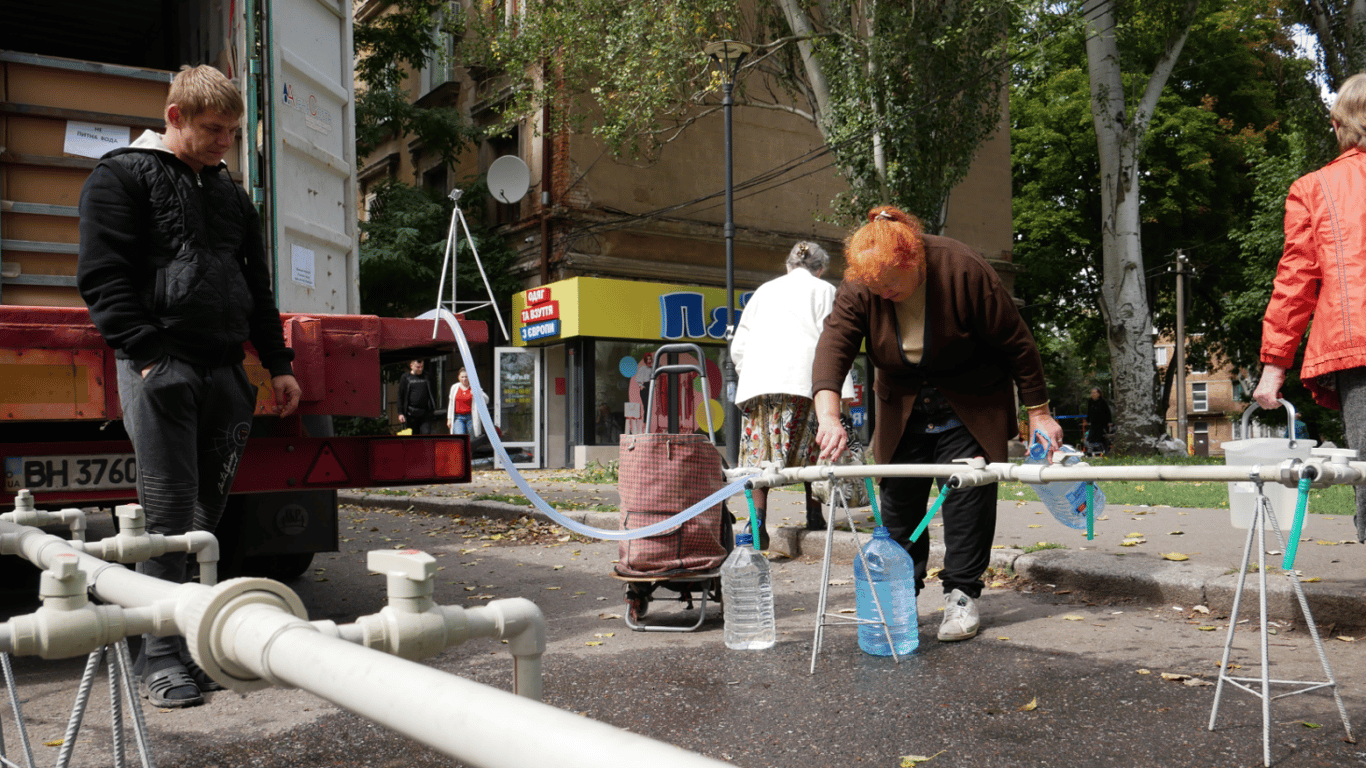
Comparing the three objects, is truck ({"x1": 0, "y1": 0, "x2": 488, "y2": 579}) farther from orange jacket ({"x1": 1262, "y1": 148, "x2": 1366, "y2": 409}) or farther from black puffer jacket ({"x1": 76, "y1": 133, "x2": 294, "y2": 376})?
orange jacket ({"x1": 1262, "y1": 148, "x2": 1366, "y2": 409})

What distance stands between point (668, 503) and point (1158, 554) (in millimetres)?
2853

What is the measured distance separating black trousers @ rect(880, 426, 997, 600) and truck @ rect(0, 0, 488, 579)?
1986 mm

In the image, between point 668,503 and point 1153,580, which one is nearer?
point 668,503

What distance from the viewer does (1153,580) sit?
505 centimetres

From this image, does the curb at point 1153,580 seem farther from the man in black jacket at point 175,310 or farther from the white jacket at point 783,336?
the man in black jacket at point 175,310

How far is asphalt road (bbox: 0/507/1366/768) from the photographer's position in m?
2.99

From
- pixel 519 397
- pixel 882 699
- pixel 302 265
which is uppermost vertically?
pixel 302 265

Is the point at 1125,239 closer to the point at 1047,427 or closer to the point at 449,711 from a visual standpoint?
the point at 1047,427

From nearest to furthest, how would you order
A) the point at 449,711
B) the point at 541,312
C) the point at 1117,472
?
1. the point at 449,711
2. the point at 1117,472
3. the point at 541,312

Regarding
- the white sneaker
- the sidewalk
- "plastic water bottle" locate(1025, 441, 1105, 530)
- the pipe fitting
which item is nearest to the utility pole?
the sidewalk

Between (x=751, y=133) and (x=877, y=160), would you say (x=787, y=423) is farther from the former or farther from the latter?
(x=751, y=133)

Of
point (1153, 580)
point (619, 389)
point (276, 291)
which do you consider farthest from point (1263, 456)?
point (619, 389)

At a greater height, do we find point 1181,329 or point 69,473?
point 1181,329

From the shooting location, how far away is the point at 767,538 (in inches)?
269
